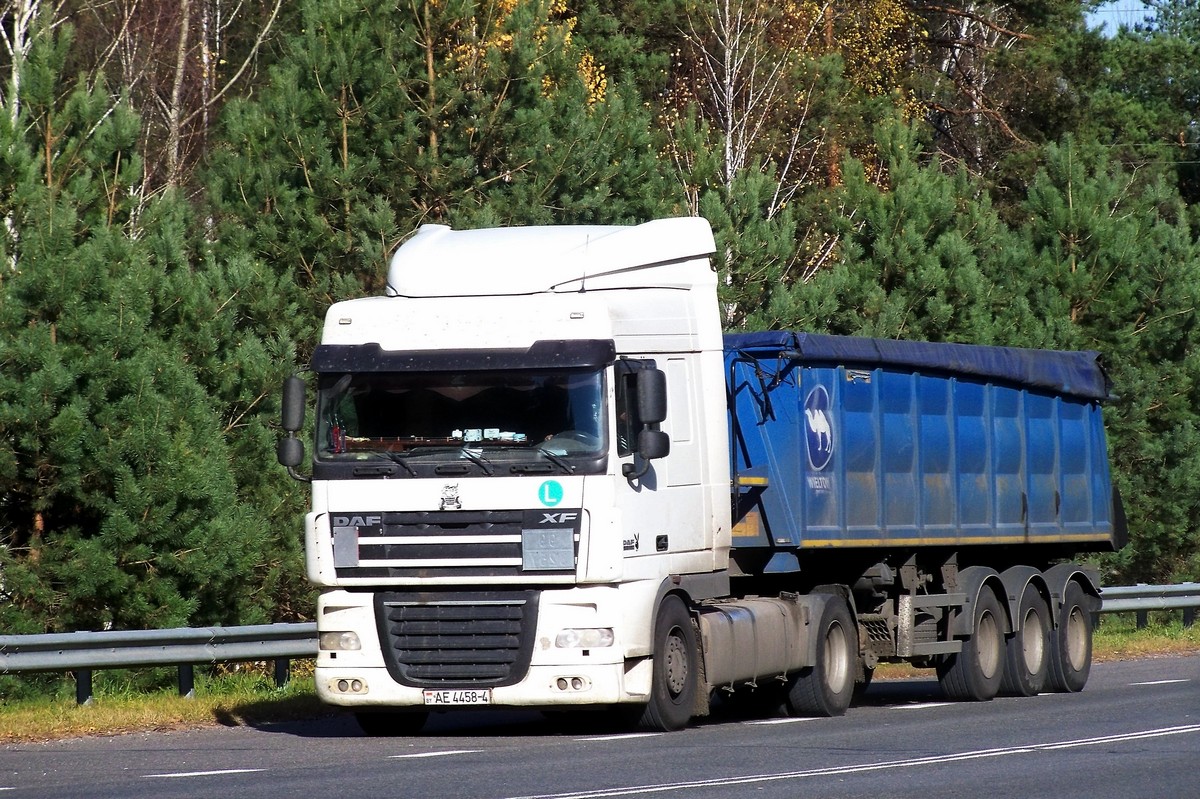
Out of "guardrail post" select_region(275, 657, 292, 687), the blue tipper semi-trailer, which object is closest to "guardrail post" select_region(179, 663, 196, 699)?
"guardrail post" select_region(275, 657, 292, 687)

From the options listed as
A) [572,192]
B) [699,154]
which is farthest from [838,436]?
[699,154]

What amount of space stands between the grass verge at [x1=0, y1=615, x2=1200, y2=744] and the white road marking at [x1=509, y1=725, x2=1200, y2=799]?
5341mm

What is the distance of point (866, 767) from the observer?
1105 centimetres

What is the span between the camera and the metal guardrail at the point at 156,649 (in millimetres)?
14305

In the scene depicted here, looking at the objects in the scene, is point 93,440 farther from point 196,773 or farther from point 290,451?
point 196,773

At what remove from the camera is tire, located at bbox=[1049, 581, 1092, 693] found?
61.8ft

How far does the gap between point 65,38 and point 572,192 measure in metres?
7.64

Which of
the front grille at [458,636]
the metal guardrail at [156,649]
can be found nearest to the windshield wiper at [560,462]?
the front grille at [458,636]

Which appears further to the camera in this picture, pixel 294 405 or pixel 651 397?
pixel 294 405

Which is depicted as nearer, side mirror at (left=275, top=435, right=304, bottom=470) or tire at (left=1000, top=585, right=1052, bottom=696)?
side mirror at (left=275, top=435, right=304, bottom=470)

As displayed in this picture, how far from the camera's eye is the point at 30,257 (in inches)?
656

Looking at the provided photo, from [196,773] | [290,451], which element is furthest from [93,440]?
[196,773]

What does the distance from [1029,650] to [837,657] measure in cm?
312

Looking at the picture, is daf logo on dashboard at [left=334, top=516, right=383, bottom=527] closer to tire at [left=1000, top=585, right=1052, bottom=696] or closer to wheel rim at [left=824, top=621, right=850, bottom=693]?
wheel rim at [left=824, top=621, right=850, bottom=693]
